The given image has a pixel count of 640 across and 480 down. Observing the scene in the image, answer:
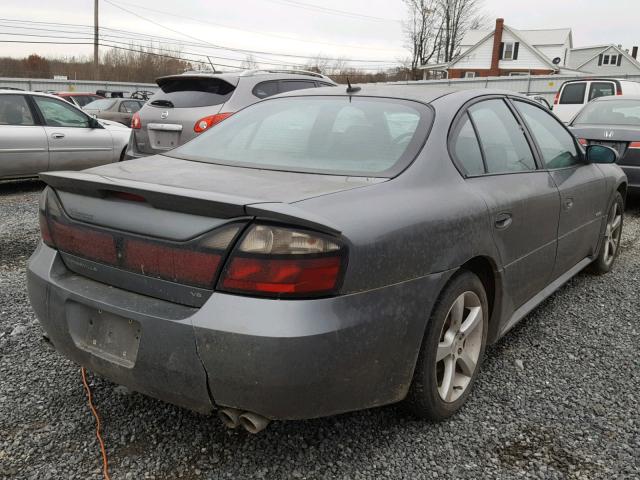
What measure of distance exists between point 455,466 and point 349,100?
1.86 meters

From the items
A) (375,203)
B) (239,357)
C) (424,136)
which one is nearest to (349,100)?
(424,136)

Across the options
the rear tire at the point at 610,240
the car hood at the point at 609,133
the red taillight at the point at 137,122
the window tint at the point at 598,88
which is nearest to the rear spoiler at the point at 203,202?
the rear tire at the point at 610,240

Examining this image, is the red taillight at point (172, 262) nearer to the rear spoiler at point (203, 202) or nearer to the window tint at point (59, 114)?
the rear spoiler at point (203, 202)

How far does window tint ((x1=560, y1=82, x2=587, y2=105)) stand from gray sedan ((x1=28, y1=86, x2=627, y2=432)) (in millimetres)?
14609

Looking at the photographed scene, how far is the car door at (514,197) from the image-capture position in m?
2.74

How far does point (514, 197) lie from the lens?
113 inches

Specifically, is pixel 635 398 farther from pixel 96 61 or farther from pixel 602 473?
pixel 96 61

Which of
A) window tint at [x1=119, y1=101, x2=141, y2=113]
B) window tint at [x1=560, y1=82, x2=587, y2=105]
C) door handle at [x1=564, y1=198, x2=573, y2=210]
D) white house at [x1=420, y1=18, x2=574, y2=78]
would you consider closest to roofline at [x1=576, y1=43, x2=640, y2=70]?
white house at [x1=420, y1=18, x2=574, y2=78]

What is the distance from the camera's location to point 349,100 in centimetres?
302

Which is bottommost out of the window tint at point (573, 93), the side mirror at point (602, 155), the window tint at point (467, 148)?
the side mirror at point (602, 155)

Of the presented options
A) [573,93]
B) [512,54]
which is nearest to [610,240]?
[573,93]

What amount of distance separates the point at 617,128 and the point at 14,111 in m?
8.20

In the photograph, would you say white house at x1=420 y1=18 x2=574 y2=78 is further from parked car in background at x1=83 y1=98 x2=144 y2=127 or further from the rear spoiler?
the rear spoiler

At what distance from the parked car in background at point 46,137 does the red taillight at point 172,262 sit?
6749mm
